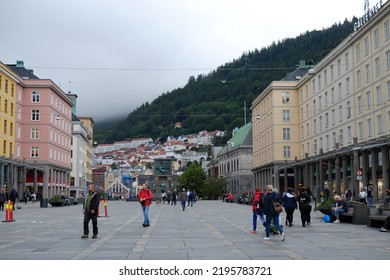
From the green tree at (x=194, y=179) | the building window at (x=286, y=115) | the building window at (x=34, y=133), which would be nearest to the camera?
the building window at (x=34, y=133)

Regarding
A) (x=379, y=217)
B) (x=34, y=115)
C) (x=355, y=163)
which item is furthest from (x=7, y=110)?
(x=379, y=217)

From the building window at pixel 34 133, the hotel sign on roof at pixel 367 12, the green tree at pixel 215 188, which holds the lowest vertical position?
the green tree at pixel 215 188

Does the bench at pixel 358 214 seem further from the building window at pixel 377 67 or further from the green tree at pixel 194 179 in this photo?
the green tree at pixel 194 179

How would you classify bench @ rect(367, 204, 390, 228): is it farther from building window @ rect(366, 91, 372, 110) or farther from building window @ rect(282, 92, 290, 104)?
building window @ rect(282, 92, 290, 104)

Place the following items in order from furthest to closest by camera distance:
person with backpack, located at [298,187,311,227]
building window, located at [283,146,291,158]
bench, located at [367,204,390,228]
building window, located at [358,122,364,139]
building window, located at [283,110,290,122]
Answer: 1. building window, located at [283,110,290,122]
2. building window, located at [283,146,291,158]
3. building window, located at [358,122,364,139]
4. person with backpack, located at [298,187,311,227]
5. bench, located at [367,204,390,228]

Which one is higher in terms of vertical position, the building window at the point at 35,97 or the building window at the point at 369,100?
the building window at the point at 35,97

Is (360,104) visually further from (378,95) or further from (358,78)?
(378,95)

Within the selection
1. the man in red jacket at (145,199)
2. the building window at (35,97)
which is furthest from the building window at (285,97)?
the man in red jacket at (145,199)

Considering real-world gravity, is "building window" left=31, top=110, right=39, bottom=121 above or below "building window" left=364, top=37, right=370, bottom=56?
below

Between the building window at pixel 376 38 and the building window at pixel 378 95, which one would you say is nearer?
the building window at pixel 378 95

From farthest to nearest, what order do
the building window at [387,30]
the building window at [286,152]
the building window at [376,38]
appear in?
the building window at [286,152], the building window at [376,38], the building window at [387,30]

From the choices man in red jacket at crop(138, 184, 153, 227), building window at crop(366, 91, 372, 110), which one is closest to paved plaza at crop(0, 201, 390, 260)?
man in red jacket at crop(138, 184, 153, 227)

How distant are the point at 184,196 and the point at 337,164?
21.3m
